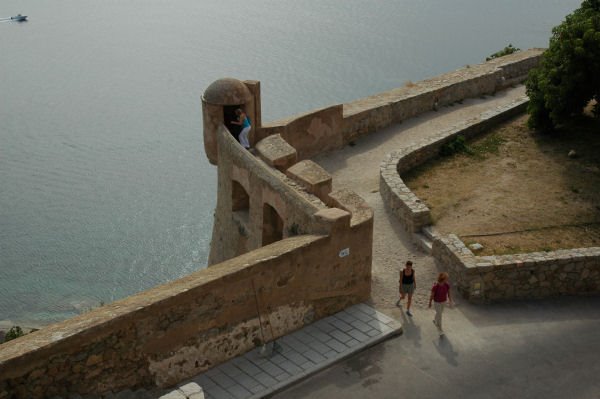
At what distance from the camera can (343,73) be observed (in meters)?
41.2

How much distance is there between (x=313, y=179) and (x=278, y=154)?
5.49 feet

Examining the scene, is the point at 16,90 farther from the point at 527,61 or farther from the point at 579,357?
the point at 579,357

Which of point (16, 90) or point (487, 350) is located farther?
point (16, 90)

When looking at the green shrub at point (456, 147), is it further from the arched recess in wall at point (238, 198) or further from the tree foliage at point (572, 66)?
the arched recess in wall at point (238, 198)

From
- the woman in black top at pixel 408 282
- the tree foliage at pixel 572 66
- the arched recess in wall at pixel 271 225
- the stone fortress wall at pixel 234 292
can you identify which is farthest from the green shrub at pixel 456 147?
the woman in black top at pixel 408 282

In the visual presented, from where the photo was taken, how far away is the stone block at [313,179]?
12.8 m

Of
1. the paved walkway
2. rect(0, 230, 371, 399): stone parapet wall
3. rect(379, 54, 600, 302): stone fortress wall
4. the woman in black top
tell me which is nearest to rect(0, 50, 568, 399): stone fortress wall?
rect(0, 230, 371, 399): stone parapet wall

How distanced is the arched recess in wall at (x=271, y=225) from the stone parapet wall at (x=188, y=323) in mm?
2201

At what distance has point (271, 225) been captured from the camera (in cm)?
1377

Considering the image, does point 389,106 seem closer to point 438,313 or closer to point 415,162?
point 415,162

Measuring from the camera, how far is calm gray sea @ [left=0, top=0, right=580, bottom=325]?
29484mm

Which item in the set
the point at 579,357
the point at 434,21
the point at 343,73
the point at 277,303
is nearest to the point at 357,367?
the point at 277,303

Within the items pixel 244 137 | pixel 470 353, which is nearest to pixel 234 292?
pixel 470 353

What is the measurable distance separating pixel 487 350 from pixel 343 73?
31.4 metres
